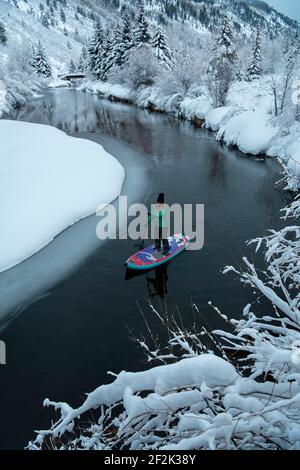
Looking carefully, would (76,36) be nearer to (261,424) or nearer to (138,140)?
(138,140)

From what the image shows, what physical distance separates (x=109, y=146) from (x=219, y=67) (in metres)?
14.3

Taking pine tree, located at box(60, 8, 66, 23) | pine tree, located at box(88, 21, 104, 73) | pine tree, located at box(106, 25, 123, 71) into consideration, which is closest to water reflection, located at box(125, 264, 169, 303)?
pine tree, located at box(106, 25, 123, 71)

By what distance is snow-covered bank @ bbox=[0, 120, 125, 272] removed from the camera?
35.3ft

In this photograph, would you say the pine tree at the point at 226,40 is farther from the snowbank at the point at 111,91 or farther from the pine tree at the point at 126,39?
the pine tree at the point at 126,39

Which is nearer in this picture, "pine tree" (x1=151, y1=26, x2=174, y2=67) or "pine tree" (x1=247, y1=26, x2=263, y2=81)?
"pine tree" (x1=247, y1=26, x2=263, y2=81)

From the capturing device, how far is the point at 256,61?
48.5m

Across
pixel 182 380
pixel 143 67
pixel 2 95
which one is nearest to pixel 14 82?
pixel 2 95

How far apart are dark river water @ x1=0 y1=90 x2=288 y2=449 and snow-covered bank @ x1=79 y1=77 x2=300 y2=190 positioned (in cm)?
297

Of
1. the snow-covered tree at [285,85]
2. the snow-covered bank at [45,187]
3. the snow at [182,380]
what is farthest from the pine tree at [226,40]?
the snow at [182,380]

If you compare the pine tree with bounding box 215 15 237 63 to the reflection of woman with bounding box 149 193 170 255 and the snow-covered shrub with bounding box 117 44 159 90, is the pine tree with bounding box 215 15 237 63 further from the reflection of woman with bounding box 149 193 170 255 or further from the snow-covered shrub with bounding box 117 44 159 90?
the reflection of woman with bounding box 149 193 170 255

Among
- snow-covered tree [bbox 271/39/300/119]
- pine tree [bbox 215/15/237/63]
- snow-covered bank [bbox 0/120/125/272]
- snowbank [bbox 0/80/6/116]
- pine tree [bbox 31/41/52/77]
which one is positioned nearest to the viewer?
snow-covered bank [bbox 0/120/125/272]

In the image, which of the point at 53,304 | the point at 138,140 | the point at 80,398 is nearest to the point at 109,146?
the point at 138,140

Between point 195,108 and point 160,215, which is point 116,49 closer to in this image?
point 195,108

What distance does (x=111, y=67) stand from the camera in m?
58.0
